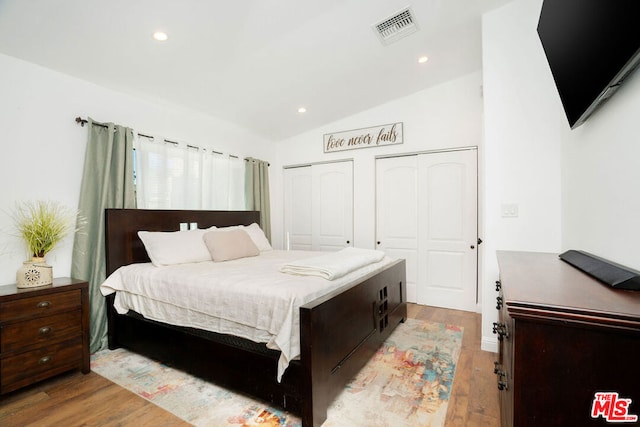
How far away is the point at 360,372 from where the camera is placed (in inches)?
86.6

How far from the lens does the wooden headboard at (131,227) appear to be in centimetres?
263

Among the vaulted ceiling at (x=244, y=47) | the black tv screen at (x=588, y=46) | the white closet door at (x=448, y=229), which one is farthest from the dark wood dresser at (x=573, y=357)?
the white closet door at (x=448, y=229)

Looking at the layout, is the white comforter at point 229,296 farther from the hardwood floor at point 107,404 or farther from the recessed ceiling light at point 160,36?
the recessed ceiling light at point 160,36

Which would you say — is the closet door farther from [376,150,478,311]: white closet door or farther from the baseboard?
the baseboard

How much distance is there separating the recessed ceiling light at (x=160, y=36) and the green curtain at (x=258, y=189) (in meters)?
2.10

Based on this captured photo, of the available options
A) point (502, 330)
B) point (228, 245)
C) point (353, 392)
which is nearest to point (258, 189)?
point (228, 245)

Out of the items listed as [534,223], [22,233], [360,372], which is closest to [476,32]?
[534,223]

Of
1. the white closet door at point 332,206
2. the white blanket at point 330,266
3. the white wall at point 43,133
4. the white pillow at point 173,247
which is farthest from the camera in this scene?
the white closet door at point 332,206

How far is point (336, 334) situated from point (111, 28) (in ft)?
8.16

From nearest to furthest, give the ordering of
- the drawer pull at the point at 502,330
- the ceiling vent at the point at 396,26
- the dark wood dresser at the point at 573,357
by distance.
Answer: the dark wood dresser at the point at 573,357, the drawer pull at the point at 502,330, the ceiling vent at the point at 396,26

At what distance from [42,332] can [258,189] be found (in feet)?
9.14

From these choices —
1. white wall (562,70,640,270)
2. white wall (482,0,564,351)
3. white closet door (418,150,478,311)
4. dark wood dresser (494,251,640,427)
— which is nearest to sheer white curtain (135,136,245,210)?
white closet door (418,150,478,311)

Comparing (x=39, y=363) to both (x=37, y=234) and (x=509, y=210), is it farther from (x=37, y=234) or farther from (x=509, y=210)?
(x=509, y=210)

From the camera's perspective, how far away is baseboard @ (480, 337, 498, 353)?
8.18 feet
